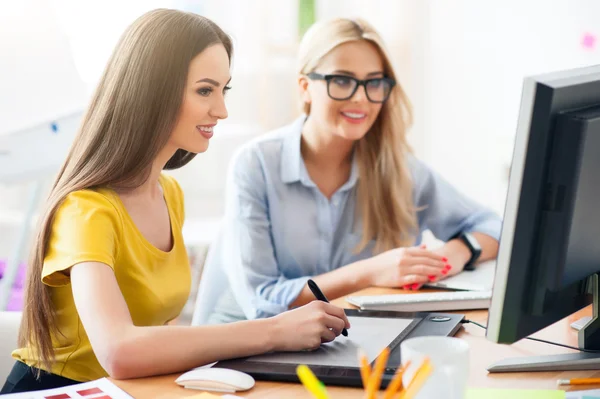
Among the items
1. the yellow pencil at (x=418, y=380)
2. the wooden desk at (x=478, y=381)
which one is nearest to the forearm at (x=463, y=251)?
the wooden desk at (x=478, y=381)

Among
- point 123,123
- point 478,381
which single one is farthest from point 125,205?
point 478,381

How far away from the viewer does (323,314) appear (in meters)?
1.20

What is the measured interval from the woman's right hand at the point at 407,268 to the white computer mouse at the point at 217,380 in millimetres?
643

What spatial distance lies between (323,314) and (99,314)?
13.2 inches

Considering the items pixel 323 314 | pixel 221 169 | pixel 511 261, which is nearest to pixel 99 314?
pixel 323 314

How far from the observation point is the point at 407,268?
5.37 ft

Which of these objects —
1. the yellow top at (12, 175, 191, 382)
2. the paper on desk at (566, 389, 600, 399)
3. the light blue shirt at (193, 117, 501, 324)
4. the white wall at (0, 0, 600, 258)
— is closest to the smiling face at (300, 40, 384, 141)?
the light blue shirt at (193, 117, 501, 324)

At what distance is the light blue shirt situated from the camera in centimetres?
183

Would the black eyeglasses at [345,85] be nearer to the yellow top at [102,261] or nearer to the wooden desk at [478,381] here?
the yellow top at [102,261]

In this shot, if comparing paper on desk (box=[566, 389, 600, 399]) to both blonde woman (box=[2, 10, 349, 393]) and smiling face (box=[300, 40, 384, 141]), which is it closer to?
blonde woman (box=[2, 10, 349, 393])

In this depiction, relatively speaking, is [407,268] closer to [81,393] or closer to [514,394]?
[514,394]

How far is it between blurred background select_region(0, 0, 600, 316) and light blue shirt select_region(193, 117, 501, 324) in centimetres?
97

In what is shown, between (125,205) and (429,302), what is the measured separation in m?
0.59

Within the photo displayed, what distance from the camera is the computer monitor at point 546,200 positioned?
34.8 inches
